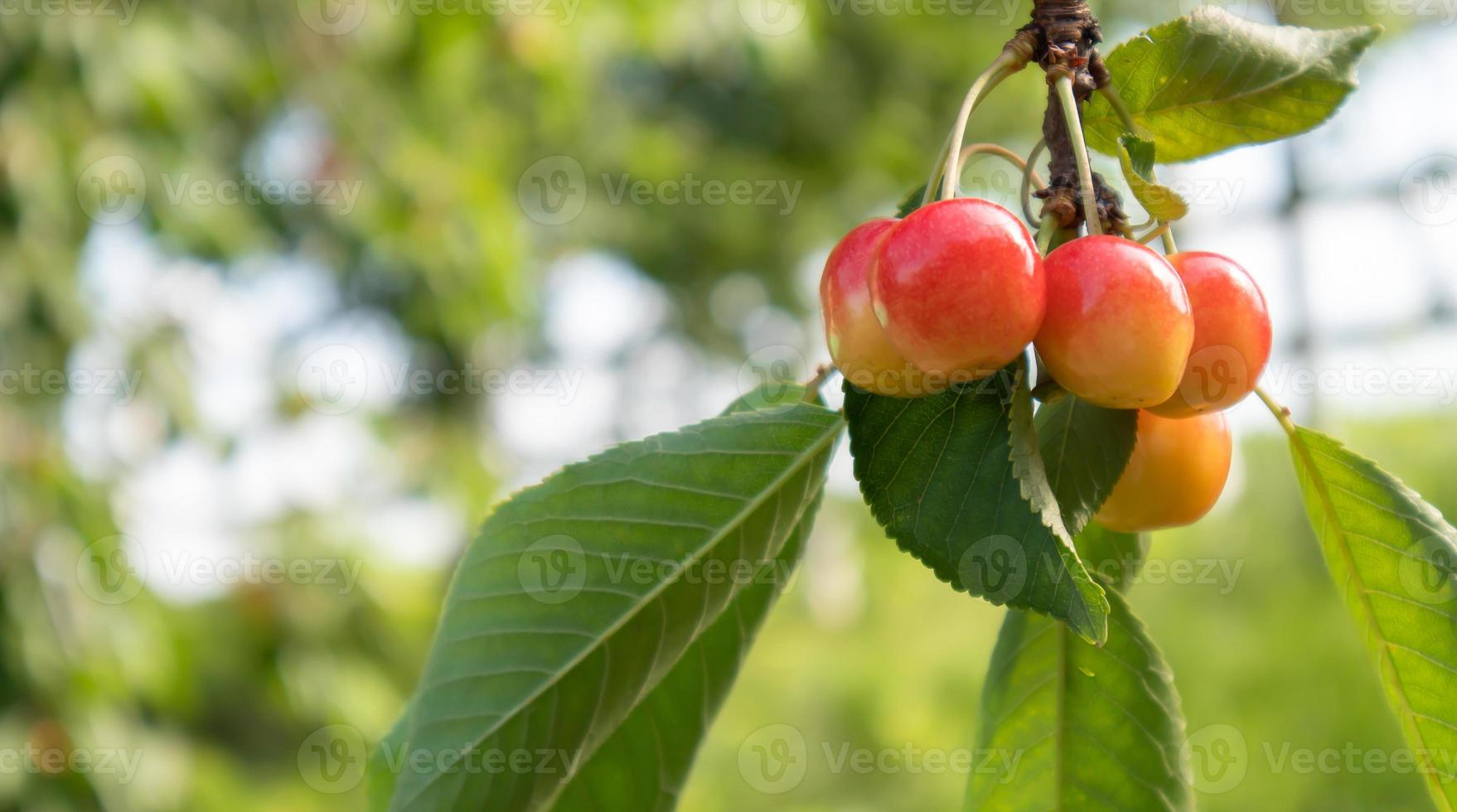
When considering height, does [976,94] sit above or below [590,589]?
above

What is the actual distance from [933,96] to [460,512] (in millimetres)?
3492

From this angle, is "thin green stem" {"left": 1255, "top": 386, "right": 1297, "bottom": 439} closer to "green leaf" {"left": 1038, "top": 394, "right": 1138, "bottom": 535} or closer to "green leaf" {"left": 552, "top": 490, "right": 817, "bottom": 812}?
"green leaf" {"left": 1038, "top": 394, "right": 1138, "bottom": 535}

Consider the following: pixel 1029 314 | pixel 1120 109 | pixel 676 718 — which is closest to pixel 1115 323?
pixel 1029 314

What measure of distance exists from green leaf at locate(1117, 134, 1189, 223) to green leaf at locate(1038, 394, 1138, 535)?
3.3 inches

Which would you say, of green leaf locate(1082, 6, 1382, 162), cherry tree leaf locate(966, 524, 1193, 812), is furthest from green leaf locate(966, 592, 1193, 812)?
green leaf locate(1082, 6, 1382, 162)

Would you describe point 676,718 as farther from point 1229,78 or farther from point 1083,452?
point 1229,78

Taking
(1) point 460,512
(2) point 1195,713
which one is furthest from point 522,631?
(2) point 1195,713

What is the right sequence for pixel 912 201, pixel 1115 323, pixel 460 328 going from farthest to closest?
pixel 460 328 < pixel 912 201 < pixel 1115 323

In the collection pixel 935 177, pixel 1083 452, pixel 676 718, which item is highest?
pixel 935 177

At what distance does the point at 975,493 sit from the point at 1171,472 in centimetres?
12

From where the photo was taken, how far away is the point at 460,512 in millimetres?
3189

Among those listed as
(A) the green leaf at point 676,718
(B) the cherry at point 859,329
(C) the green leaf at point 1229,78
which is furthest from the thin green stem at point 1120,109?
(A) the green leaf at point 676,718

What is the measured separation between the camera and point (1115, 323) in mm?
393

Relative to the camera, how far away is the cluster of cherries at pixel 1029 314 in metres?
0.40
